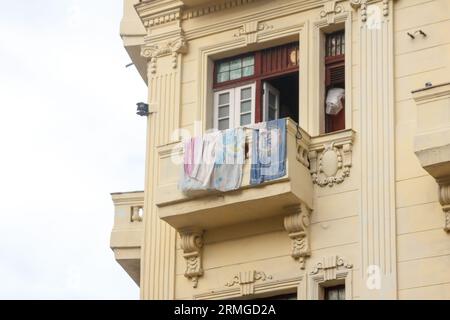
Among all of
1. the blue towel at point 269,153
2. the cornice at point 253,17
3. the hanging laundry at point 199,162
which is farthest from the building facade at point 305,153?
the hanging laundry at point 199,162

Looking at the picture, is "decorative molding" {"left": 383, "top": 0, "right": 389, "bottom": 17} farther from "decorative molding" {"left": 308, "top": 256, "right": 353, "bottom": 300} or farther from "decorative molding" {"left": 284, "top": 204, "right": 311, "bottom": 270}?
"decorative molding" {"left": 308, "top": 256, "right": 353, "bottom": 300}

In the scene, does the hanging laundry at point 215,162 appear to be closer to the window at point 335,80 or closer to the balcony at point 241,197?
the balcony at point 241,197

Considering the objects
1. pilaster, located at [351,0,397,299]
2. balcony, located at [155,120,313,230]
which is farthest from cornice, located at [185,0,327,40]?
balcony, located at [155,120,313,230]

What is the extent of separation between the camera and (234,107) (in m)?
33.7

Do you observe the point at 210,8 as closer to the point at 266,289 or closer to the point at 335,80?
the point at 335,80

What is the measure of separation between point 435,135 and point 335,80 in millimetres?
3383

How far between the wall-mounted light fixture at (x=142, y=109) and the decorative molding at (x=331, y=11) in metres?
3.67

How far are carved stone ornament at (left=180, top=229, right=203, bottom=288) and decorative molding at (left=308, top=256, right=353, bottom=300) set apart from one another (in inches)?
86.2

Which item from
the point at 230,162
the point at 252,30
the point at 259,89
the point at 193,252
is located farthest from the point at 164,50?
the point at 193,252

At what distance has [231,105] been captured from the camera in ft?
111

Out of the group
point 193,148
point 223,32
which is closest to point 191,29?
point 223,32

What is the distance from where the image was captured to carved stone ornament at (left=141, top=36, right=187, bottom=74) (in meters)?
34.3

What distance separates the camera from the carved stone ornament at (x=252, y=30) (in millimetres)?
33594
